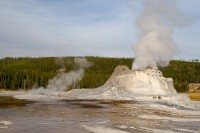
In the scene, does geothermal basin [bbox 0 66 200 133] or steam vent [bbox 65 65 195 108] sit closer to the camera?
geothermal basin [bbox 0 66 200 133]

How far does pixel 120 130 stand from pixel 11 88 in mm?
109565

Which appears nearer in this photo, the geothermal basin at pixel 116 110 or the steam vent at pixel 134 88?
the geothermal basin at pixel 116 110

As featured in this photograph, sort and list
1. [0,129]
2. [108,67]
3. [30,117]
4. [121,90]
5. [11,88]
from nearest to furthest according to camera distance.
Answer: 1. [0,129]
2. [30,117]
3. [121,90]
4. [11,88]
5. [108,67]

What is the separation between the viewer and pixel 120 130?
26844mm

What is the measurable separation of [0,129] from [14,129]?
965 mm

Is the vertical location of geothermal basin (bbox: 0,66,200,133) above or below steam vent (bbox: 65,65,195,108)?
below

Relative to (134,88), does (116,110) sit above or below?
below

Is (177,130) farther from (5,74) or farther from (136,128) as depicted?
(5,74)

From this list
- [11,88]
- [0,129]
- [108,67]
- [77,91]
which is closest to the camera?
[0,129]

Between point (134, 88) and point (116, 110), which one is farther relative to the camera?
point (134, 88)

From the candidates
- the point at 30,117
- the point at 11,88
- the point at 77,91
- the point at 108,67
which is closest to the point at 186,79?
the point at 108,67

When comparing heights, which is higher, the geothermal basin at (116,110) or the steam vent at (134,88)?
the steam vent at (134,88)

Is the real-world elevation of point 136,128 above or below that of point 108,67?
below

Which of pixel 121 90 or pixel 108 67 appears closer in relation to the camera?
pixel 121 90
